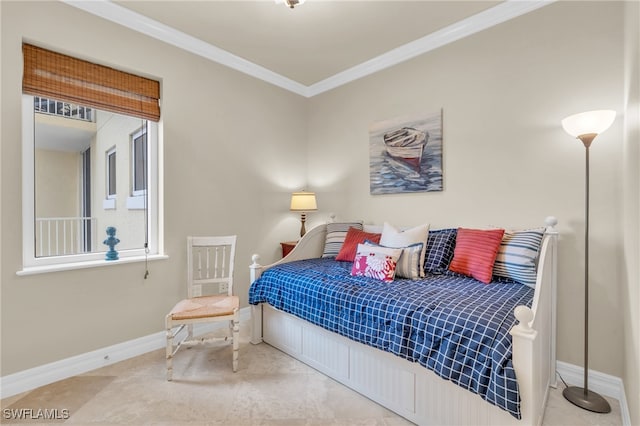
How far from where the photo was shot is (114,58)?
2.27m

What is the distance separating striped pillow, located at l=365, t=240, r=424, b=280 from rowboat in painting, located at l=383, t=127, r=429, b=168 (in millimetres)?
948

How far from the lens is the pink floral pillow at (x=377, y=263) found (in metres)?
2.03

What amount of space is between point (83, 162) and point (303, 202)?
1.92m

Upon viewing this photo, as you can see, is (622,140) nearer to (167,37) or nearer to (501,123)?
(501,123)

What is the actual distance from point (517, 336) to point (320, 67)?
2.93 meters

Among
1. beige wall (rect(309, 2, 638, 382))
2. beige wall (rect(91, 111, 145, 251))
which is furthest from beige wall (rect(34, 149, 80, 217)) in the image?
beige wall (rect(309, 2, 638, 382))

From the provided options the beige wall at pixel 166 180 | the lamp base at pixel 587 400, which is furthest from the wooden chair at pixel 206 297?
the lamp base at pixel 587 400

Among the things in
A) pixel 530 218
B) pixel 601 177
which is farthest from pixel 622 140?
pixel 530 218

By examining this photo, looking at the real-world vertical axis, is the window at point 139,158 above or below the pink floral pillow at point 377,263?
above

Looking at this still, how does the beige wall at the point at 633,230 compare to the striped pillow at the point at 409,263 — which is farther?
the striped pillow at the point at 409,263

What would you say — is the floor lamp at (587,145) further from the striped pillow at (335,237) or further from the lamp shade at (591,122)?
the striped pillow at (335,237)

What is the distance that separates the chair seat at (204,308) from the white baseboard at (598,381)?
2.23 metres

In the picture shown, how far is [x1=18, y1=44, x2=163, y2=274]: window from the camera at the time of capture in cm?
200

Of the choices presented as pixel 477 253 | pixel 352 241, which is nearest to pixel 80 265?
pixel 352 241
